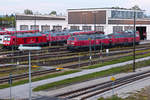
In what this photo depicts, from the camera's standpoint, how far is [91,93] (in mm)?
23734

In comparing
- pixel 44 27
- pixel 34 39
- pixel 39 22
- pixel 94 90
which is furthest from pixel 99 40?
pixel 44 27

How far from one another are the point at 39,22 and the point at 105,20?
2219 centimetres

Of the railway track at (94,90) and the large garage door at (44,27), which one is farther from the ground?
the large garage door at (44,27)

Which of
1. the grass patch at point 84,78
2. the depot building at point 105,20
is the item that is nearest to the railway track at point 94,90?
the grass patch at point 84,78

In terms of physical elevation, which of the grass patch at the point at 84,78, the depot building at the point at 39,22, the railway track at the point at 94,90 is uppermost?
the depot building at the point at 39,22

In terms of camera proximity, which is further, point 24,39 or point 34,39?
point 34,39

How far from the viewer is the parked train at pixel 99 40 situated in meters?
53.6

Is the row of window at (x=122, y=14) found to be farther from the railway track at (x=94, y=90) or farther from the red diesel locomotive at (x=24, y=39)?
the railway track at (x=94, y=90)

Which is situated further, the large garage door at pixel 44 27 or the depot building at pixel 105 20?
the large garage door at pixel 44 27

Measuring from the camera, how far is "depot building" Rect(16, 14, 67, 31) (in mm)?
85000

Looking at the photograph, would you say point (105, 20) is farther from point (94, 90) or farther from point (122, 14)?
point (94, 90)

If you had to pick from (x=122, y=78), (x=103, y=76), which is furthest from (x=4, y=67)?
(x=122, y=78)

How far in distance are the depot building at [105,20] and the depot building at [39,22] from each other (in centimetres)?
728

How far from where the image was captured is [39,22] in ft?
289
